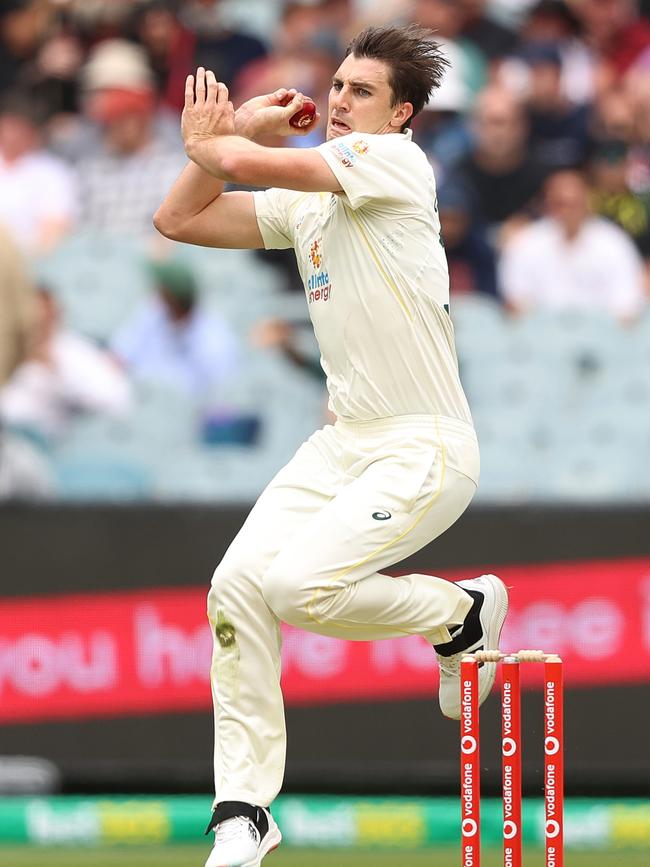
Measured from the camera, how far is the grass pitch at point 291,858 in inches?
248

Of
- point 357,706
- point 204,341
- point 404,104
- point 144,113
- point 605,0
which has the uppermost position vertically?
point 605,0

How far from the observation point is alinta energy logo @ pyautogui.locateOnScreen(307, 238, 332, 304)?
4.31 m

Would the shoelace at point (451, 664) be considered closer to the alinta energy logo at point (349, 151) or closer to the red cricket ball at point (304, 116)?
the alinta energy logo at point (349, 151)

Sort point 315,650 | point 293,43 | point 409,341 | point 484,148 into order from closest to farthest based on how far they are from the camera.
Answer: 1. point 409,341
2. point 315,650
3. point 484,148
4. point 293,43

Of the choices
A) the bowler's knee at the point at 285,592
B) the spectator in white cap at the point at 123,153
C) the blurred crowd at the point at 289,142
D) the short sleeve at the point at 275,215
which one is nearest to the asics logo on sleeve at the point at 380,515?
the bowler's knee at the point at 285,592

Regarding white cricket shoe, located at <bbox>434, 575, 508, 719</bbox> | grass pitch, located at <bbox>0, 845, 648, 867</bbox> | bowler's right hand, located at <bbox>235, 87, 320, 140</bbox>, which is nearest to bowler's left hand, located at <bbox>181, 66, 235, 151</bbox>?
bowler's right hand, located at <bbox>235, 87, 320, 140</bbox>

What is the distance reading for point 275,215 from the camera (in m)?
4.59

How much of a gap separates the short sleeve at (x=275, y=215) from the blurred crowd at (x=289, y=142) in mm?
2835

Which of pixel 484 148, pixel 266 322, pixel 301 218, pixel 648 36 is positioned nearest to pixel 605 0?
pixel 648 36

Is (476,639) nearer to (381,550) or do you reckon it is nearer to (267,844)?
(381,550)

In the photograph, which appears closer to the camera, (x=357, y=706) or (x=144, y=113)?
(x=357, y=706)

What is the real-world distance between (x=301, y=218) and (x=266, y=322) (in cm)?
305

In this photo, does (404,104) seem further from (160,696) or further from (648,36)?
(648,36)

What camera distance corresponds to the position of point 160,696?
283 inches
